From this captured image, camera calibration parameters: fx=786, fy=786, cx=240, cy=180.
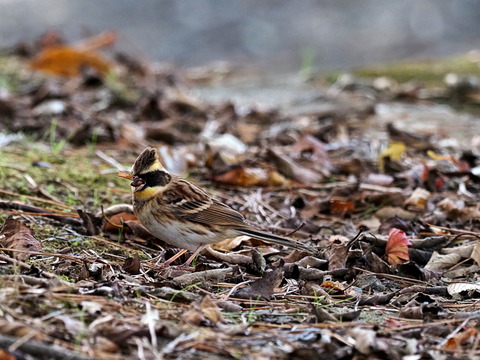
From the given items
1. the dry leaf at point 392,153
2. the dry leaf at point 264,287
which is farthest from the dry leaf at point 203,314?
the dry leaf at point 392,153

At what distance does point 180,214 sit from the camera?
450 centimetres

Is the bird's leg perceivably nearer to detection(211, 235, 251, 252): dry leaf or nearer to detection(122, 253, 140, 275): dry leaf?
detection(211, 235, 251, 252): dry leaf

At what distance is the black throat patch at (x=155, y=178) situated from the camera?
458cm

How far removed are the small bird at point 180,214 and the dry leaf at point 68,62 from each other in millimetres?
5482

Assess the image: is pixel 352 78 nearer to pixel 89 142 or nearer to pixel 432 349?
pixel 89 142

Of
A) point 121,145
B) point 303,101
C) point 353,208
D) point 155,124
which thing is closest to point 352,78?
point 303,101

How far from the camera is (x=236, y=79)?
11.3 meters

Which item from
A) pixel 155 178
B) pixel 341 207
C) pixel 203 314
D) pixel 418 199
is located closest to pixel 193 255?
pixel 155 178

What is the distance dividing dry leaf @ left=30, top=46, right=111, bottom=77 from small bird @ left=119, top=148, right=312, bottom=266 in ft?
18.0

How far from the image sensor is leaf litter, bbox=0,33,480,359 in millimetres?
3139

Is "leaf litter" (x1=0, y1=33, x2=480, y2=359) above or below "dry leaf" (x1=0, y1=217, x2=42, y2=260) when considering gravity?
below

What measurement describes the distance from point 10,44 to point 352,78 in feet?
17.6

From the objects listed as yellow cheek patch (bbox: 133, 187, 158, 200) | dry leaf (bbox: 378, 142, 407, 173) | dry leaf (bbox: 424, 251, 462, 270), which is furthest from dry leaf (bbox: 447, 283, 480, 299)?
dry leaf (bbox: 378, 142, 407, 173)

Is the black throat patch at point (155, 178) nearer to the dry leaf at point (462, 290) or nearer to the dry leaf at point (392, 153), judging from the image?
the dry leaf at point (462, 290)
